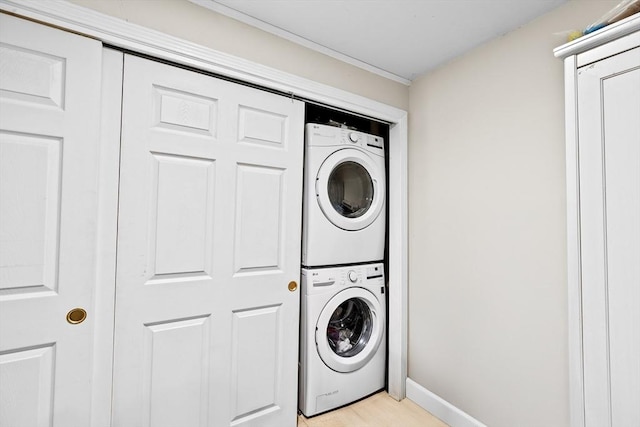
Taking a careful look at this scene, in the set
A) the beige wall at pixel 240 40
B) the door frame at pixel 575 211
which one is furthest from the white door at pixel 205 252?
the door frame at pixel 575 211

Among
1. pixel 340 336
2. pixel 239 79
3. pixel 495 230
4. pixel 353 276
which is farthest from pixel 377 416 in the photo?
pixel 239 79

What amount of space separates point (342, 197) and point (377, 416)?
146cm

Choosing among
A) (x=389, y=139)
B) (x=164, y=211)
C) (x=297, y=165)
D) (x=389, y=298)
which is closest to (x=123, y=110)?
(x=164, y=211)

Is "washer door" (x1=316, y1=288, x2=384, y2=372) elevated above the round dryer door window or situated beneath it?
situated beneath

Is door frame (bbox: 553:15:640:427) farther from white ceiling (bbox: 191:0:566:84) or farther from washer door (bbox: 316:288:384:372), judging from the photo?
washer door (bbox: 316:288:384:372)

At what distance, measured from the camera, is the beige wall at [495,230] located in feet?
4.86

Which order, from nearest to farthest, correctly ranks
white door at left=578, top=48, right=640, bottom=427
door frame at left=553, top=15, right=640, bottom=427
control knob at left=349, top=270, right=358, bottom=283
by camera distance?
white door at left=578, top=48, right=640, bottom=427, door frame at left=553, top=15, right=640, bottom=427, control knob at left=349, top=270, right=358, bottom=283

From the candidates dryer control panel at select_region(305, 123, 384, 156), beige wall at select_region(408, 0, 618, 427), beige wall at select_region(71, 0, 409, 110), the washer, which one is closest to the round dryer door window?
the washer

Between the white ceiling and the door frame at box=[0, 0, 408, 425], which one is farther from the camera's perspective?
the white ceiling

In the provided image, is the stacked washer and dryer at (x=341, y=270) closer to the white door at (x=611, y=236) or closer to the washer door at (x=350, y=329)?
the washer door at (x=350, y=329)

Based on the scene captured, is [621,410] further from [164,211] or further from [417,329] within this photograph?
[164,211]

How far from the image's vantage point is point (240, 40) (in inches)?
62.9

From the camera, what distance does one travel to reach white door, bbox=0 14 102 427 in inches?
44.5

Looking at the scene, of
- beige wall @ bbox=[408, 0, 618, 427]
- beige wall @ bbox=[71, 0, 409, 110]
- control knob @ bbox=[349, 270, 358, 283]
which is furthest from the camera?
control knob @ bbox=[349, 270, 358, 283]
